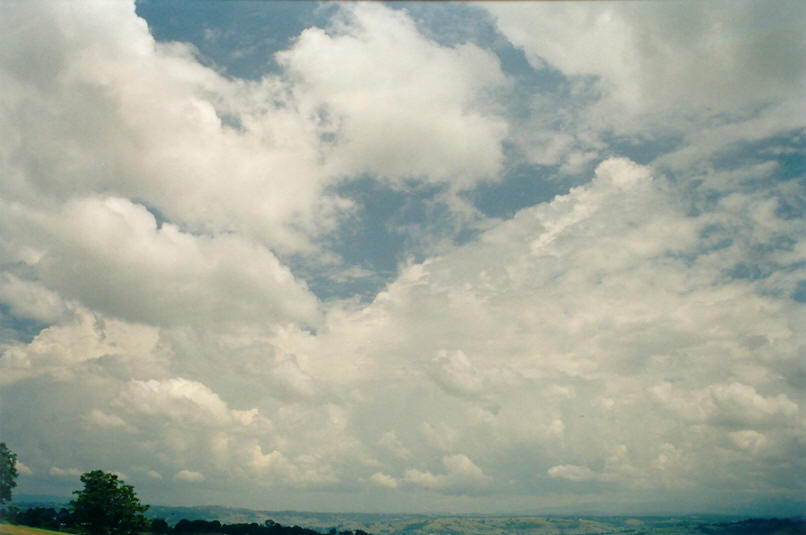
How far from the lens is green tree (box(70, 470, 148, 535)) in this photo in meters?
122

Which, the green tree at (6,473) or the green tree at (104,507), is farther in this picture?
the green tree at (6,473)

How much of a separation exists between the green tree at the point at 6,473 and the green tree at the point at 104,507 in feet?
133

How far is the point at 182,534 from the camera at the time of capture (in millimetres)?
194250

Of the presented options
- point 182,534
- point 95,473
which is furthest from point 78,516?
point 182,534

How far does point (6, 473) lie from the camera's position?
5753 inches

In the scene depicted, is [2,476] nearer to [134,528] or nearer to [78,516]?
[78,516]

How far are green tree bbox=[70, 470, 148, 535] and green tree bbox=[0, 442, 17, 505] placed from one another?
40.5 m

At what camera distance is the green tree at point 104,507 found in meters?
122

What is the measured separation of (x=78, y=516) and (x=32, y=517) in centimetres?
3565

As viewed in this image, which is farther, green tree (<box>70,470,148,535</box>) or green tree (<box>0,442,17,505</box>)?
green tree (<box>0,442,17,505</box>)

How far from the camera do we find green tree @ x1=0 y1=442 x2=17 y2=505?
14475 centimetres

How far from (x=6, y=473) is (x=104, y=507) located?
4866 centimetres

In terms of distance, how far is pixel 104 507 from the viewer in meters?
122

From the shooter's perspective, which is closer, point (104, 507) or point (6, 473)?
point (104, 507)
